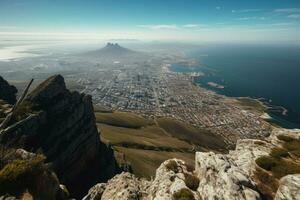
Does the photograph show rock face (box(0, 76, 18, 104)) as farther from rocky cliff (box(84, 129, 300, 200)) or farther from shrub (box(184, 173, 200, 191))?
shrub (box(184, 173, 200, 191))

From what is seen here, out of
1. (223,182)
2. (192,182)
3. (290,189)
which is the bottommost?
(192,182)

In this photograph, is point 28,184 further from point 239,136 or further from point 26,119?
point 239,136

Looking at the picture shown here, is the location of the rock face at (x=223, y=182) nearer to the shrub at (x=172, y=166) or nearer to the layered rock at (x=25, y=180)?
the shrub at (x=172, y=166)

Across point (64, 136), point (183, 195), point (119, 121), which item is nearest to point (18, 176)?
point (183, 195)

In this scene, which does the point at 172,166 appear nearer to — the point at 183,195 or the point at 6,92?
the point at 183,195

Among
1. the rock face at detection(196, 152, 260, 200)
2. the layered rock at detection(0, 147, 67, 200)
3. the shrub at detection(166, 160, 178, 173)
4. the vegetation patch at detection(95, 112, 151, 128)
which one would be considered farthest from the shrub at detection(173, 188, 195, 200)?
the vegetation patch at detection(95, 112, 151, 128)

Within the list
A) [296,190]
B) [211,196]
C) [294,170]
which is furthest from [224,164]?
[294,170]
